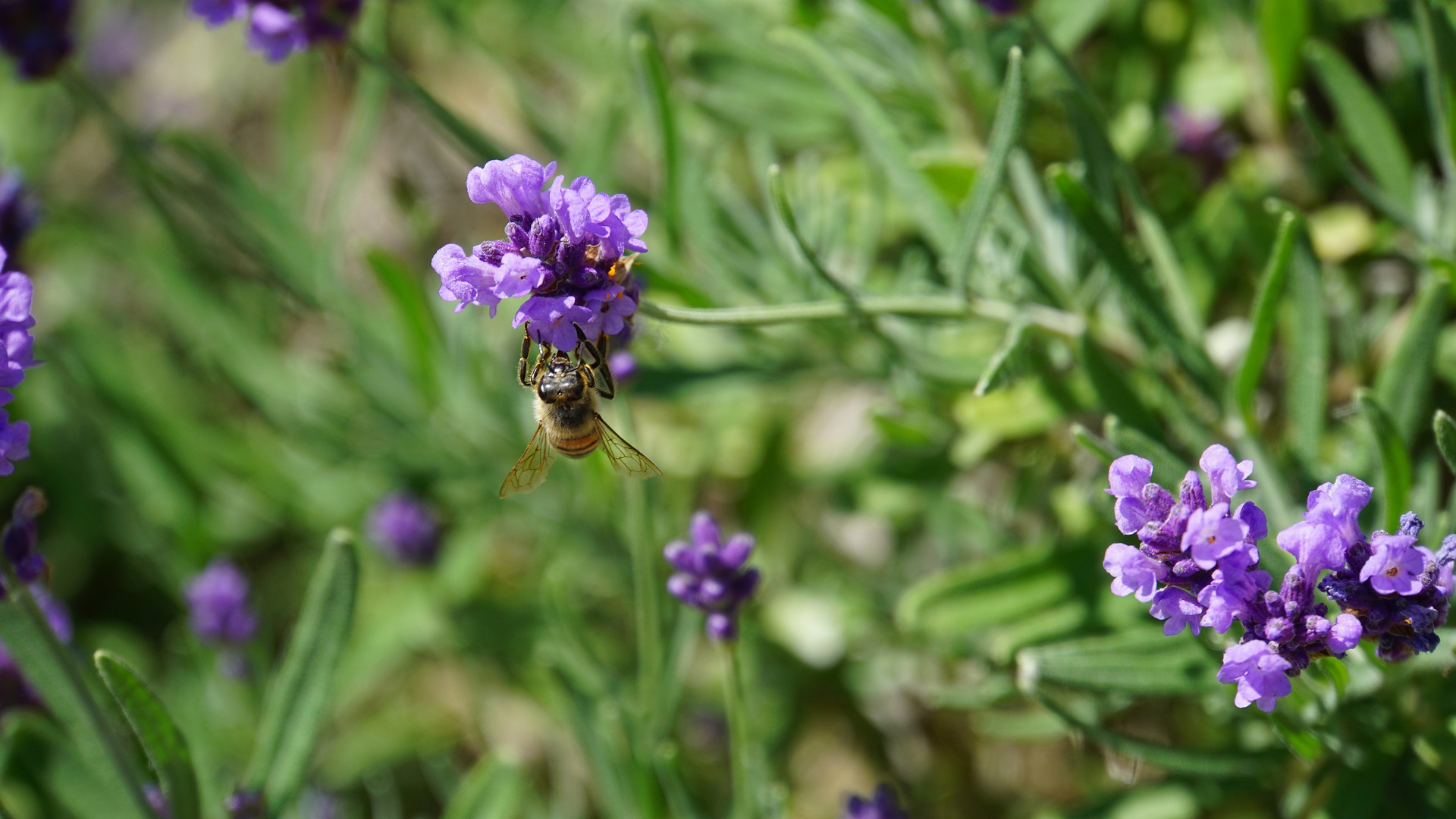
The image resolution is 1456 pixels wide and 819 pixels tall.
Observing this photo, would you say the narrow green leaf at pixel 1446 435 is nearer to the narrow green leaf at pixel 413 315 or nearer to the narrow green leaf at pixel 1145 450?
the narrow green leaf at pixel 1145 450

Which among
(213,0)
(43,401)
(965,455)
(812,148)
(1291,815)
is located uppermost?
(213,0)

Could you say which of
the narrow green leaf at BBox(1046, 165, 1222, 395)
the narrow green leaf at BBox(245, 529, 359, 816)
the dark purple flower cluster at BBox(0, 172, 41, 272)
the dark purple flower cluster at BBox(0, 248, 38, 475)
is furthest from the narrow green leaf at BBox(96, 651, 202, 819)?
the narrow green leaf at BBox(1046, 165, 1222, 395)

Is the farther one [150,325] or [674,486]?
[150,325]

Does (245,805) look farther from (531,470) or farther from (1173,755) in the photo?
(1173,755)

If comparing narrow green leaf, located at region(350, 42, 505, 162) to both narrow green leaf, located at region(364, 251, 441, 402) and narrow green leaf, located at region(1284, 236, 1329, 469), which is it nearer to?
narrow green leaf, located at region(364, 251, 441, 402)

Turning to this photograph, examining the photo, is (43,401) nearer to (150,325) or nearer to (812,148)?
(150,325)

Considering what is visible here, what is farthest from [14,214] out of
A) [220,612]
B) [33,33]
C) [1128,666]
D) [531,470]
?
[1128,666]

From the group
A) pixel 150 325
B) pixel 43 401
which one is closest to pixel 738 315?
pixel 43 401
